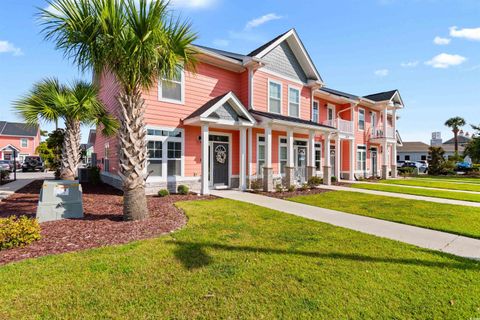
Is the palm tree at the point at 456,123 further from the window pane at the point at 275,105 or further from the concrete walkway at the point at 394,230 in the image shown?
the concrete walkway at the point at 394,230

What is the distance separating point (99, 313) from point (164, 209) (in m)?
5.13

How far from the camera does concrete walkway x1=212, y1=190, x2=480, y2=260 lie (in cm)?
496

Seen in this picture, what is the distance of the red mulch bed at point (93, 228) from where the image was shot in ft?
14.9

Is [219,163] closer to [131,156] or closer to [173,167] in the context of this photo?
[173,167]

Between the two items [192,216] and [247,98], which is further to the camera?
[247,98]

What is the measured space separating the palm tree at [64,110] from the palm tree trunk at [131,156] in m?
3.06

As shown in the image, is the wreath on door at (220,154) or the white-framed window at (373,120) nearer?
the wreath on door at (220,154)

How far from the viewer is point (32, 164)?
30250mm

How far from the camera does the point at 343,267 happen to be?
394 centimetres

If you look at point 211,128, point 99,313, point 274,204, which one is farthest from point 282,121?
point 99,313

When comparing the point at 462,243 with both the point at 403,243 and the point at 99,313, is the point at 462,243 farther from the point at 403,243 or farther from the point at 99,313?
the point at 99,313

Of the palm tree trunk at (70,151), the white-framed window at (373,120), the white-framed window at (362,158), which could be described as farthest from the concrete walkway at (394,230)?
the white-framed window at (373,120)

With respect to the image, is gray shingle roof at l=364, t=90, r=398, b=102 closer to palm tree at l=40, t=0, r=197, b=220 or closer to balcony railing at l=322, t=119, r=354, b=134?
balcony railing at l=322, t=119, r=354, b=134

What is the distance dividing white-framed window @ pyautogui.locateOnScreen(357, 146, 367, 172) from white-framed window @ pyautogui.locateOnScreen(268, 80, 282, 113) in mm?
10857
